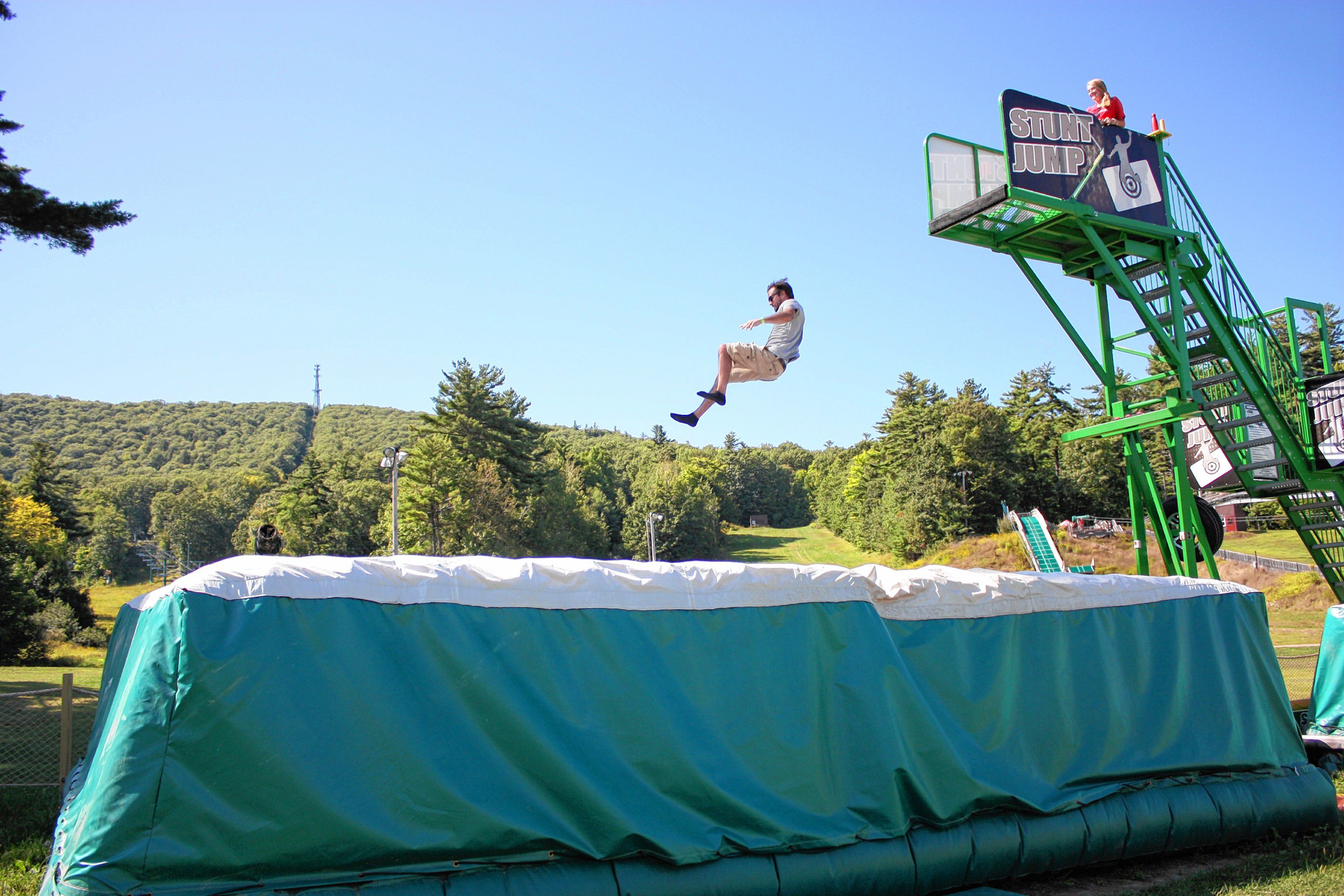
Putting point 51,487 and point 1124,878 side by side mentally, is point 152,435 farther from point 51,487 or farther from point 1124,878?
point 1124,878

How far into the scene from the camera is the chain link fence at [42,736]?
772 cm

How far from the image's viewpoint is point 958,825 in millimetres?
5414

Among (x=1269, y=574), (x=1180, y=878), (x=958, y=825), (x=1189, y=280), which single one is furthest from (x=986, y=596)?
(x=1269, y=574)

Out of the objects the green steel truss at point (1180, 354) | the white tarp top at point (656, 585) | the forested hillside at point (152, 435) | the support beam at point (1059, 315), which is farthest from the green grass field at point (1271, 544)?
the forested hillside at point (152, 435)

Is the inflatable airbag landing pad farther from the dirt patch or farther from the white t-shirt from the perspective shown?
the white t-shirt

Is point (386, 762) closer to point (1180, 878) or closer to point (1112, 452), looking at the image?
point (1180, 878)

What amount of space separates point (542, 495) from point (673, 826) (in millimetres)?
59176

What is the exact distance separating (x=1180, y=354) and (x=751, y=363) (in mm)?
6792

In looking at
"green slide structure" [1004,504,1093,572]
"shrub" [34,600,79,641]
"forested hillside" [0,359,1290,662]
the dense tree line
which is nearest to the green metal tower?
"forested hillside" [0,359,1290,662]

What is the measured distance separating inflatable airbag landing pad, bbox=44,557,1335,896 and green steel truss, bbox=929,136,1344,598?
481 centimetres

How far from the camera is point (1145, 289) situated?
36.3ft

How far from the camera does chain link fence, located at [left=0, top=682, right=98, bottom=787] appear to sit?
7719mm

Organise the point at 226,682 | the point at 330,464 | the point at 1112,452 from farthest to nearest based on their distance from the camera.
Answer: the point at 330,464 → the point at 1112,452 → the point at 226,682

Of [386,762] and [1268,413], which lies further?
[1268,413]
